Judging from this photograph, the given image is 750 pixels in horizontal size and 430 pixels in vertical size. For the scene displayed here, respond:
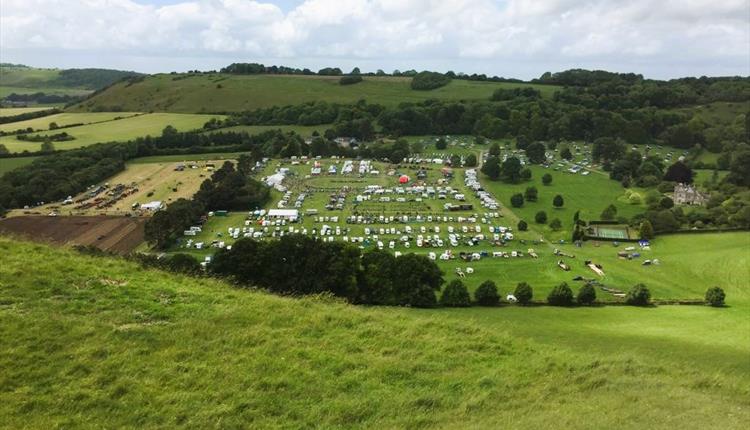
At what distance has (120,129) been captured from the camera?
126688mm

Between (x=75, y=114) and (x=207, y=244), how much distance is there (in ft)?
368

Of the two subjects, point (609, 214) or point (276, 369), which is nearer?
point (276, 369)

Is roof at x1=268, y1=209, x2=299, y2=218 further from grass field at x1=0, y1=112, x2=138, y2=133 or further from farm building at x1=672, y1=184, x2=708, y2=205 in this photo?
grass field at x1=0, y1=112, x2=138, y2=133

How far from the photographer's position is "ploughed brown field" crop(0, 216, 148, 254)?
58.4 m

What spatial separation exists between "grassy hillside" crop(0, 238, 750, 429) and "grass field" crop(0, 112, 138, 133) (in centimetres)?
12931

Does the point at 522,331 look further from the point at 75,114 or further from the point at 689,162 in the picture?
the point at 75,114

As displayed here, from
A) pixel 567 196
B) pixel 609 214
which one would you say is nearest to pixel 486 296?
pixel 609 214

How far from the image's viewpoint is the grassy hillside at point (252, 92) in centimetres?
15900

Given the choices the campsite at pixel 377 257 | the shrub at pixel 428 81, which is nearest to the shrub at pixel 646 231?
the campsite at pixel 377 257

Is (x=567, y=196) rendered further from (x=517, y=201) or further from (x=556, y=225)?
(x=556, y=225)

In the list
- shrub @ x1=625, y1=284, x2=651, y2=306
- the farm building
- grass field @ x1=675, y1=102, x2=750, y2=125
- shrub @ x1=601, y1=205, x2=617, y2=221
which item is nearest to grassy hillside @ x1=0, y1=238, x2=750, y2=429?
shrub @ x1=625, y1=284, x2=651, y2=306

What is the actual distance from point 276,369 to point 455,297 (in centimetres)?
2708

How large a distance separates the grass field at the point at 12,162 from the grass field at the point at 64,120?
3182 centimetres

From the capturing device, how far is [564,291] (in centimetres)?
4156
